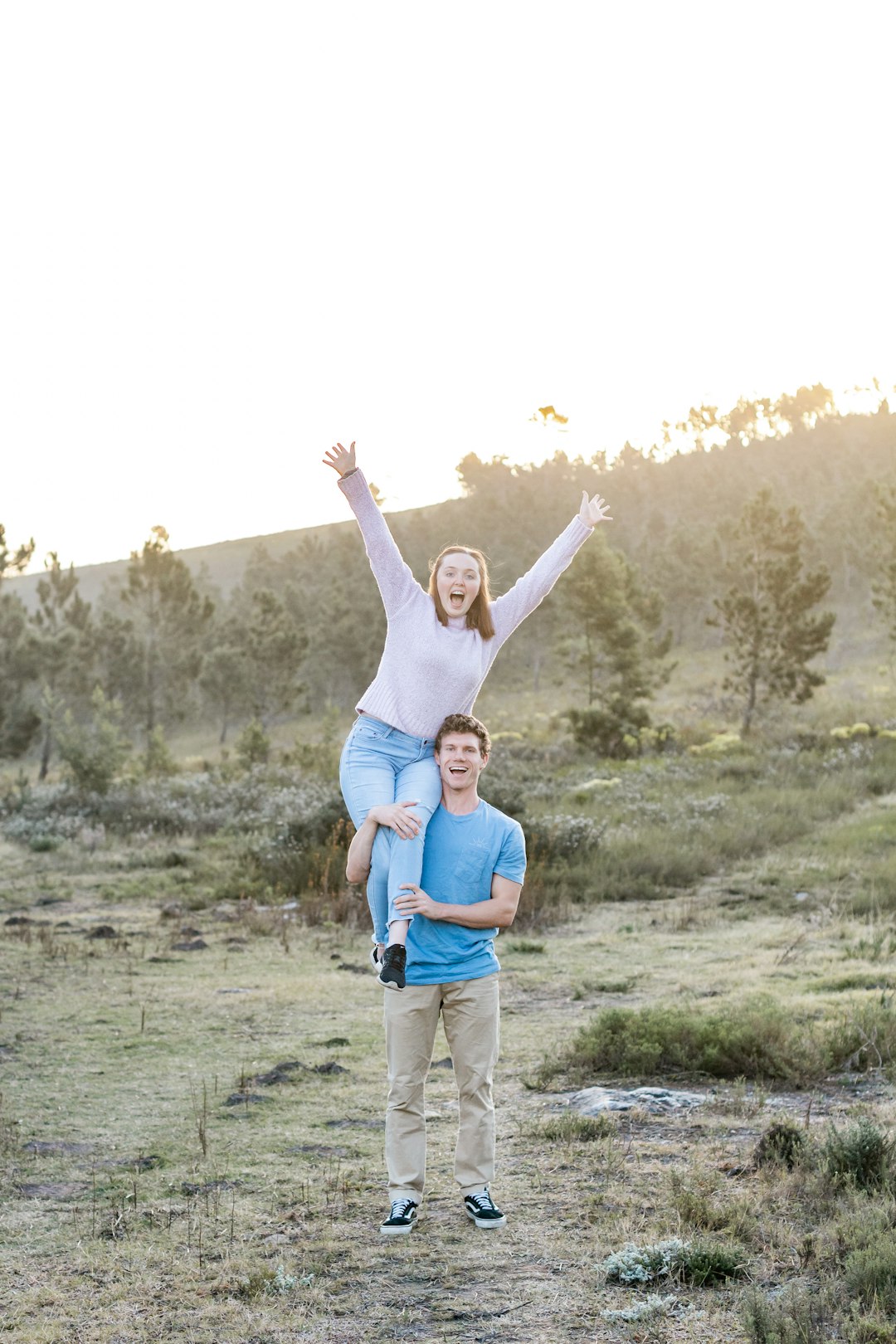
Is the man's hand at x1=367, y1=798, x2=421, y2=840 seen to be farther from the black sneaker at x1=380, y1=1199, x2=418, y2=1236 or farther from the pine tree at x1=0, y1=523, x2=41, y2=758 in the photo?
the pine tree at x1=0, y1=523, x2=41, y2=758

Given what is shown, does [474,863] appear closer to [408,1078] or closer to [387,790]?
[387,790]

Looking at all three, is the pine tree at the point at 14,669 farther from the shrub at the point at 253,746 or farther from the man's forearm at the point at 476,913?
the man's forearm at the point at 476,913

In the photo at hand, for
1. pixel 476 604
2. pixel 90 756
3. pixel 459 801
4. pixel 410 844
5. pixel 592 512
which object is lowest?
pixel 90 756

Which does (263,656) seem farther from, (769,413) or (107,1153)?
(769,413)

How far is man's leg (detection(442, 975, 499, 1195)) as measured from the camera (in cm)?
422

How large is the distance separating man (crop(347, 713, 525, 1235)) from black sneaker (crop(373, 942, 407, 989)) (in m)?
0.18

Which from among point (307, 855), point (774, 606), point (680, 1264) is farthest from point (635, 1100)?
point (774, 606)

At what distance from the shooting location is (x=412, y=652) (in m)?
4.26

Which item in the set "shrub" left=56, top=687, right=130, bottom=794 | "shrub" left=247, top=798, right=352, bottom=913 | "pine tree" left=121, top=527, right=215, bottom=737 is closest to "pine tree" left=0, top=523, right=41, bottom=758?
"pine tree" left=121, top=527, right=215, bottom=737

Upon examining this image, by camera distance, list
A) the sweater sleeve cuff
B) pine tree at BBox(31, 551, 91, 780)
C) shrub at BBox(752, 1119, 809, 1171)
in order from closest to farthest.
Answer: the sweater sleeve cuff, shrub at BBox(752, 1119, 809, 1171), pine tree at BBox(31, 551, 91, 780)

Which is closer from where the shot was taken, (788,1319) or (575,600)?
(788,1319)

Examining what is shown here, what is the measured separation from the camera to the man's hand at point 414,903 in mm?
3986

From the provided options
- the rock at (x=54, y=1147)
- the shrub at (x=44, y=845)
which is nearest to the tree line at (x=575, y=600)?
the rock at (x=54, y=1147)

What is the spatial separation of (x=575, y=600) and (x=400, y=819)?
34.7m
